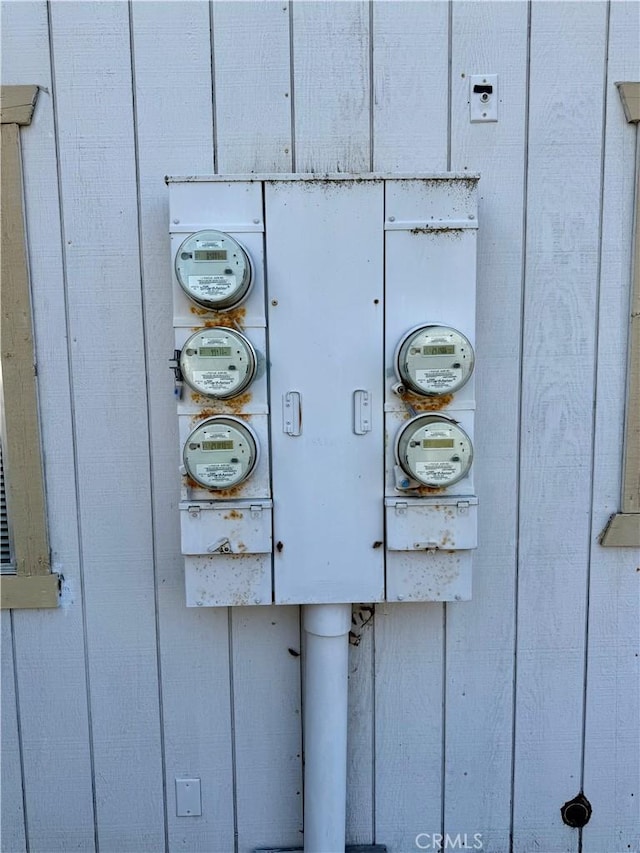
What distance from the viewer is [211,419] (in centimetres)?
135

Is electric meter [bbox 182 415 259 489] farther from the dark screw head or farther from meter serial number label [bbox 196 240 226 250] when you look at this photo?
the dark screw head

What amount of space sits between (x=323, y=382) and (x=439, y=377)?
246 mm

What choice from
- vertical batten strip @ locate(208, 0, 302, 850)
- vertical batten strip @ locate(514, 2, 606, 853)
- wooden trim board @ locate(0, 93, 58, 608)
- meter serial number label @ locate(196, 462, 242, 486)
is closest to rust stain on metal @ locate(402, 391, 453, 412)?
vertical batten strip @ locate(514, 2, 606, 853)

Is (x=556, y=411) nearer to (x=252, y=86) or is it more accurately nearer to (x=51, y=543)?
(x=252, y=86)

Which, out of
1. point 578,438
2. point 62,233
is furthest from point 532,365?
point 62,233

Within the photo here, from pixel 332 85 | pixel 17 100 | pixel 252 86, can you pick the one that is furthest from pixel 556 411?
pixel 17 100

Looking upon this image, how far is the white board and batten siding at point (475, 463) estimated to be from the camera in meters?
1.43

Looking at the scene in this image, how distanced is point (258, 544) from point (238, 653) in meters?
0.39

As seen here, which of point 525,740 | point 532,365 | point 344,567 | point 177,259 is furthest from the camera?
point 525,740

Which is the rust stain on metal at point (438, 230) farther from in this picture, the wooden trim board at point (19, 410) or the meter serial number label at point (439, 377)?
the wooden trim board at point (19, 410)

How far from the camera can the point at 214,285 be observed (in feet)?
4.21

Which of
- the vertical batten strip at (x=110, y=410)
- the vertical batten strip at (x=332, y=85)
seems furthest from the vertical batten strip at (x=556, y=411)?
the vertical batten strip at (x=110, y=410)

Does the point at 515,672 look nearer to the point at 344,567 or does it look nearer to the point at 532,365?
the point at 344,567

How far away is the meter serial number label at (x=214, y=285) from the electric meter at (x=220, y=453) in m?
0.26
